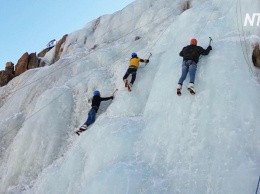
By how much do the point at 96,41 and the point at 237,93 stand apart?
12928 millimetres

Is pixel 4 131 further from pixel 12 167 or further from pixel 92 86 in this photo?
pixel 92 86

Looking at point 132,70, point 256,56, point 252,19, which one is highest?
point 132,70

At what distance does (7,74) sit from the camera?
66.1ft

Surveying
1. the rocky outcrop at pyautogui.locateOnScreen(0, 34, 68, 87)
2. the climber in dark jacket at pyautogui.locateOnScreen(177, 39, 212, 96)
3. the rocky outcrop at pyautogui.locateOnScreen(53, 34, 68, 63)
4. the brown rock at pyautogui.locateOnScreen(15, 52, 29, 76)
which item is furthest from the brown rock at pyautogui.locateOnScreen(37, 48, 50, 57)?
the climber in dark jacket at pyautogui.locateOnScreen(177, 39, 212, 96)

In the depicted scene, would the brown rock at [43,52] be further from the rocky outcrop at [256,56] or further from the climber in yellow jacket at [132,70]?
the rocky outcrop at [256,56]

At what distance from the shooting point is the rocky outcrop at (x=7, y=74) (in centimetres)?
1975

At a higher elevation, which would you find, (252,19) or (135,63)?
(135,63)

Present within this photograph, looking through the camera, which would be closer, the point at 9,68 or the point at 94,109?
the point at 94,109

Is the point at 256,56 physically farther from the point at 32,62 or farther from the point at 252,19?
the point at 32,62

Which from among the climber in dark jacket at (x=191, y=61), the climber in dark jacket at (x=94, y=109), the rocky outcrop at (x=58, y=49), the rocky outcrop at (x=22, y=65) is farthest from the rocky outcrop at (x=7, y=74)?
the climber in dark jacket at (x=191, y=61)

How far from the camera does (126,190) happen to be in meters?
7.13

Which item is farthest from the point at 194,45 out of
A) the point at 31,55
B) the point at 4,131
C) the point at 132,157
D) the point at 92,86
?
the point at 31,55

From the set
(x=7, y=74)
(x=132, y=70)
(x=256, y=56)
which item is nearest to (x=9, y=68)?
(x=7, y=74)

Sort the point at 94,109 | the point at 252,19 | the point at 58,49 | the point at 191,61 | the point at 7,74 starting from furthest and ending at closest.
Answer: the point at 58,49
the point at 7,74
the point at 94,109
the point at 252,19
the point at 191,61
